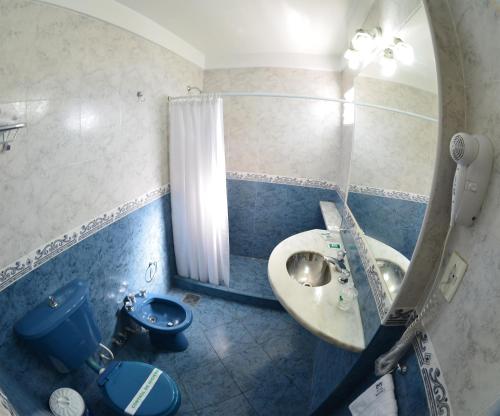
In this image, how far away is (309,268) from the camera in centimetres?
163

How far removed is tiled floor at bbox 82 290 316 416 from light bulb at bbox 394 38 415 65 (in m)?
1.95

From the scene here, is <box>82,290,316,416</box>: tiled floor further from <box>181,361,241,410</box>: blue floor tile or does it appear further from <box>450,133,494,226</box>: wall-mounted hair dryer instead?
<box>450,133,494,226</box>: wall-mounted hair dryer

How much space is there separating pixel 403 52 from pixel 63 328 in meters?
1.94

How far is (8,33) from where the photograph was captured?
3.09 ft

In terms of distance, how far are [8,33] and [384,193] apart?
1.75 meters

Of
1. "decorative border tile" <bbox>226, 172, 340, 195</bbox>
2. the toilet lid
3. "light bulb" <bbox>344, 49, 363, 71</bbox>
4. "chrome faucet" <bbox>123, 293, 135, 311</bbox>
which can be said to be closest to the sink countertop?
the toilet lid

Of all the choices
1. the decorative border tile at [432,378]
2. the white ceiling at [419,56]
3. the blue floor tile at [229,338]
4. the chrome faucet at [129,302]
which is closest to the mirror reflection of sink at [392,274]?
the decorative border tile at [432,378]

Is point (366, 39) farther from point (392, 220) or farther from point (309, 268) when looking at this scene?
point (309, 268)

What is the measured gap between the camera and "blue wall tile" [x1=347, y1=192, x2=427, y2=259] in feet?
2.48

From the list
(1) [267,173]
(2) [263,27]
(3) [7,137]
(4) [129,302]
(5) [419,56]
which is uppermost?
(2) [263,27]

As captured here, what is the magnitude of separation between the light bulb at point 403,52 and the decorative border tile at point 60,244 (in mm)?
1779

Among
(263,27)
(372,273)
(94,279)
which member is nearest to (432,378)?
(372,273)

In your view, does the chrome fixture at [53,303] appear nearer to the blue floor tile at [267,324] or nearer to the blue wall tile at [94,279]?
the blue wall tile at [94,279]

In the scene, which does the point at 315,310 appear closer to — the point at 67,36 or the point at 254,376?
the point at 254,376
